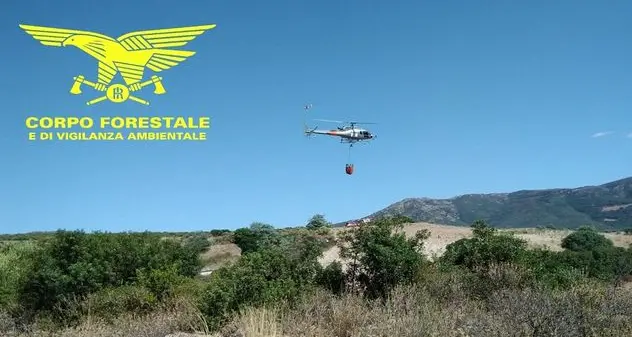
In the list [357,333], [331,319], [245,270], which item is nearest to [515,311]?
[357,333]

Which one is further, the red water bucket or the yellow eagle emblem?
the red water bucket

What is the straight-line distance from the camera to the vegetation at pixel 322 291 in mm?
8109

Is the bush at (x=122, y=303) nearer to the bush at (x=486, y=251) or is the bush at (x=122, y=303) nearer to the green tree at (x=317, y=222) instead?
the bush at (x=486, y=251)

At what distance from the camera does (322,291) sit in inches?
444

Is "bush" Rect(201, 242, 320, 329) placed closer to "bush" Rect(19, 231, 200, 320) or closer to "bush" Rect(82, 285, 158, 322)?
"bush" Rect(82, 285, 158, 322)

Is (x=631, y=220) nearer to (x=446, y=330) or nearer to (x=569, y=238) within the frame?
(x=569, y=238)

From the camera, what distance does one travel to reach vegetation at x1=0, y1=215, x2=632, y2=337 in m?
8.11

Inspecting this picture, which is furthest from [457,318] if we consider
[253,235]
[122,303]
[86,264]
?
[253,235]

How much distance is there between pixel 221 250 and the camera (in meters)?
53.3

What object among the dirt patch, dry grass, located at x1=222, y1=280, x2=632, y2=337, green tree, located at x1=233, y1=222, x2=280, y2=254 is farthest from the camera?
green tree, located at x1=233, y1=222, x2=280, y2=254

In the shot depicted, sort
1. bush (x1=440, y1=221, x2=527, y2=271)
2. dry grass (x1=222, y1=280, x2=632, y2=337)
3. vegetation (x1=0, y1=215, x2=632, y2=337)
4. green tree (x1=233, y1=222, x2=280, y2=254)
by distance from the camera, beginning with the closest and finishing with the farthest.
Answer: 1. dry grass (x1=222, y1=280, x2=632, y2=337)
2. vegetation (x1=0, y1=215, x2=632, y2=337)
3. bush (x1=440, y1=221, x2=527, y2=271)
4. green tree (x1=233, y1=222, x2=280, y2=254)

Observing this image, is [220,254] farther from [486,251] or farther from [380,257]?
[380,257]

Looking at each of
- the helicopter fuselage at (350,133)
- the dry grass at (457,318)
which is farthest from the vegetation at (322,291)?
the helicopter fuselage at (350,133)

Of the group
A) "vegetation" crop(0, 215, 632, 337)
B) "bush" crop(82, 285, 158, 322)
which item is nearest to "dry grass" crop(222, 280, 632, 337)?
"vegetation" crop(0, 215, 632, 337)
